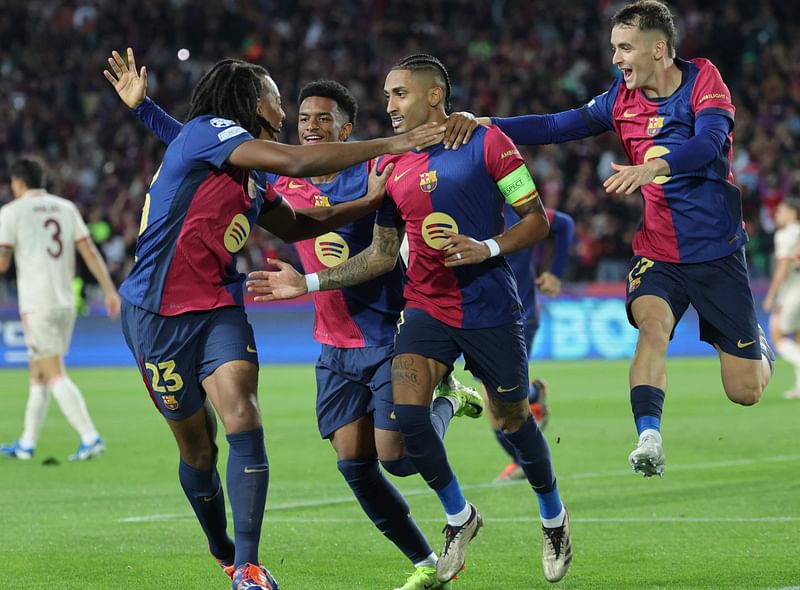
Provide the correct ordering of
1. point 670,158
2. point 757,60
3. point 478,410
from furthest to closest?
point 757,60, point 478,410, point 670,158

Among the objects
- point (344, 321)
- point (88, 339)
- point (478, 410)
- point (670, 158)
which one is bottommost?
point (88, 339)

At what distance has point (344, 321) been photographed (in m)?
6.56

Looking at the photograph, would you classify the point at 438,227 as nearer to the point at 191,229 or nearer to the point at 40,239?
the point at 191,229

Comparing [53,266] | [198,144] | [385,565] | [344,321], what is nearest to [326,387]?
[344,321]

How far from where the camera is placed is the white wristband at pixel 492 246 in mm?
6086

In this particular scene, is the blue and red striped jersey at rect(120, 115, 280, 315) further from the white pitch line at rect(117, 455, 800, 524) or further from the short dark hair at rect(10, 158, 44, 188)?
the short dark hair at rect(10, 158, 44, 188)

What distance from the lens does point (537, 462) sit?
21.1 feet

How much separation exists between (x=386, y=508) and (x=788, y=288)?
37.4 feet

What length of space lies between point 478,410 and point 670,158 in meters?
1.89

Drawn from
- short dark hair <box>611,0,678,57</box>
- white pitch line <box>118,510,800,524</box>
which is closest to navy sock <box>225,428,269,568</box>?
white pitch line <box>118,510,800,524</box>

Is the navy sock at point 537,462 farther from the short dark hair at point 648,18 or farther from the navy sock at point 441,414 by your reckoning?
the short dark hair at point 648,18

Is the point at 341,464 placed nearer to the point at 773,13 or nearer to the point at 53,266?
the point at 53,266

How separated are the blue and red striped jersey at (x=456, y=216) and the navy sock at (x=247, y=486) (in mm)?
1225

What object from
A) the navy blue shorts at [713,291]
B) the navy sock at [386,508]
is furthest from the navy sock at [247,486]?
the navy blue shorts at [713,291]
